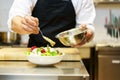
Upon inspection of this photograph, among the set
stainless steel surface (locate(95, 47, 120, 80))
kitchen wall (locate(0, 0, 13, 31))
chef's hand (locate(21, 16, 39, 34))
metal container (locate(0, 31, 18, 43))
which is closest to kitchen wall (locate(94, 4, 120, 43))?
stainless steel surface (locate(95, 47, 120, 80))

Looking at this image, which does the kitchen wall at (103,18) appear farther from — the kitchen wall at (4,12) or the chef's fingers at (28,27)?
the chef's fingers at (28,27)

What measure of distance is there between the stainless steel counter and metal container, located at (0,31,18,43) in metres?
1.89

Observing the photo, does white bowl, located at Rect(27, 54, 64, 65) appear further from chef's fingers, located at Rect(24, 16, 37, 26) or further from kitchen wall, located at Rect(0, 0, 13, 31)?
kitchen wall, located at Rect(0, 0, 13, 31)

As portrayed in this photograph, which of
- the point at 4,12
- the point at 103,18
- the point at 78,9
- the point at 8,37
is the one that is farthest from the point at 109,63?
the point at 4,12

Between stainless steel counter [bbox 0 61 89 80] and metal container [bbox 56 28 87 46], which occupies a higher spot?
metal container [bbox 56 28 87 46]

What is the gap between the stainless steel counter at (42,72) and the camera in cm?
100

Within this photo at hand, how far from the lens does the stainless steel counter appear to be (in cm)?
100

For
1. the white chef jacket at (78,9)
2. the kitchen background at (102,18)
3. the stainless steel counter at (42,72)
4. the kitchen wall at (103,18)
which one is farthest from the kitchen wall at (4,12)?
the stainless steel counter at (42,72)

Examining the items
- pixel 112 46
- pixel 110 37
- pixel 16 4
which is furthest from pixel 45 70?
pixel 110 37

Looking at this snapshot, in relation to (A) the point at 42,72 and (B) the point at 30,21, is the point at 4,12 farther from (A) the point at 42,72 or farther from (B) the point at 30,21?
(A) the point at 42,72

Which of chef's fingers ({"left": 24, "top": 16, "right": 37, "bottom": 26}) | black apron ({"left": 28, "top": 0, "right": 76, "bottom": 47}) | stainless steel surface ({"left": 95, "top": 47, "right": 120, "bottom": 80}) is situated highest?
black apron ({"left": 28, "top": 0, "right": 76, "bottom": 47})

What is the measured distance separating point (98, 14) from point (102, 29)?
191 mm

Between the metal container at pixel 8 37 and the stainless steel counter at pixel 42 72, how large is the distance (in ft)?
6.21

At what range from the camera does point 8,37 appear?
3094mm
